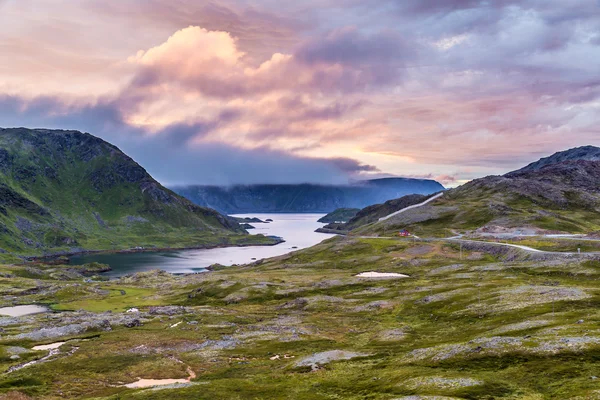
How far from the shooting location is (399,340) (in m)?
76.9

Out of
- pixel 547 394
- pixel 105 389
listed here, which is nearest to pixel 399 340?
pixel 547 394

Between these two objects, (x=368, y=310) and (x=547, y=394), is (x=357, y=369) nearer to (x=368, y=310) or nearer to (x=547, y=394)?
(x=547, y=394)

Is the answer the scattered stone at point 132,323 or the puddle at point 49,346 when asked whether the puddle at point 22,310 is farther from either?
the puddle at point 49,346

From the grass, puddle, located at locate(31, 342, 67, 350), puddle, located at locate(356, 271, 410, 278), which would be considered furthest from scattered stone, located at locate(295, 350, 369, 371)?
the grass

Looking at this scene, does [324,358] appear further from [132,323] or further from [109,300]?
[109,300]

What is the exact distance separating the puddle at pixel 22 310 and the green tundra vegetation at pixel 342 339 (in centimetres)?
443

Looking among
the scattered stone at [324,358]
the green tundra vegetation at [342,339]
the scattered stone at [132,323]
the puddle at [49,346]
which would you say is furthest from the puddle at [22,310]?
the scattered stone at [324,358]

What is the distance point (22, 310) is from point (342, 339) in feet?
376

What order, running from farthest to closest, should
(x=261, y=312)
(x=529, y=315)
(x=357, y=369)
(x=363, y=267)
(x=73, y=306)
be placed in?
(x=363, y=267), (x=73, y=306), (x=261, y=312), (x=529, y=315), (x=357, y=369)

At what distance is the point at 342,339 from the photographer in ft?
277

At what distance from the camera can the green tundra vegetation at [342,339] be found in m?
49.8

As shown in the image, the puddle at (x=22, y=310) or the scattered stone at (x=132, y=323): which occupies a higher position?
the puddle at (x=22, y=310)

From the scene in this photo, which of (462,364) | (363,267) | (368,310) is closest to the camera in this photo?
(462,364)

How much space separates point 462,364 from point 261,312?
252 ft
